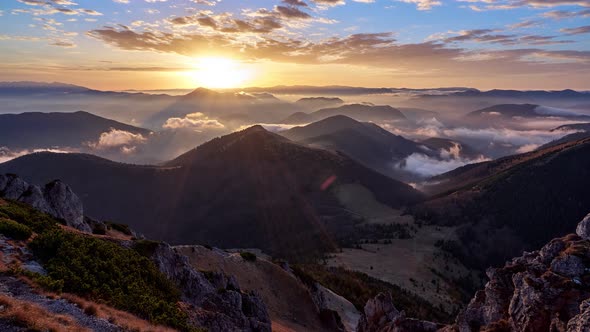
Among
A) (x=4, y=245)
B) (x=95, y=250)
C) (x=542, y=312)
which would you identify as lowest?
(x=542, y=312)

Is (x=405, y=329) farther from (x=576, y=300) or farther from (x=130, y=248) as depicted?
(x=130, y=248)

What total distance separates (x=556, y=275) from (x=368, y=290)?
3077 inches

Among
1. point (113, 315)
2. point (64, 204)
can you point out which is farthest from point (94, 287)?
point (64, 204)

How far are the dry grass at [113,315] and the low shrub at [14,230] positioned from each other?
424 inches

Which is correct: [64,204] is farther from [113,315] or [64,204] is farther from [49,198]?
[113,315]

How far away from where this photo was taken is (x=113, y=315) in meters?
26.2

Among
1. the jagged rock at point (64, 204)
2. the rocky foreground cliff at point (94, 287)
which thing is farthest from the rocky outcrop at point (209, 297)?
the jagged rock at point (64, 204)

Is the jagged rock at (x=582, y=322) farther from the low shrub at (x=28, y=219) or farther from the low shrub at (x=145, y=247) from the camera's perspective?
the low shrub at (x=28, y=219)

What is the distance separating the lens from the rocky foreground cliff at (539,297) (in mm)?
35000

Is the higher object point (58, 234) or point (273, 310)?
point (58, 234)

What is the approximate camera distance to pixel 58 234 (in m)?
34.3

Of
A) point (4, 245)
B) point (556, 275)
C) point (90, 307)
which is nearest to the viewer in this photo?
point (90, 307)

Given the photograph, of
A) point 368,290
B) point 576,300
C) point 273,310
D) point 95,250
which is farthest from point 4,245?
point 368,290

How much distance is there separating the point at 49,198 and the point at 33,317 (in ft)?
166
